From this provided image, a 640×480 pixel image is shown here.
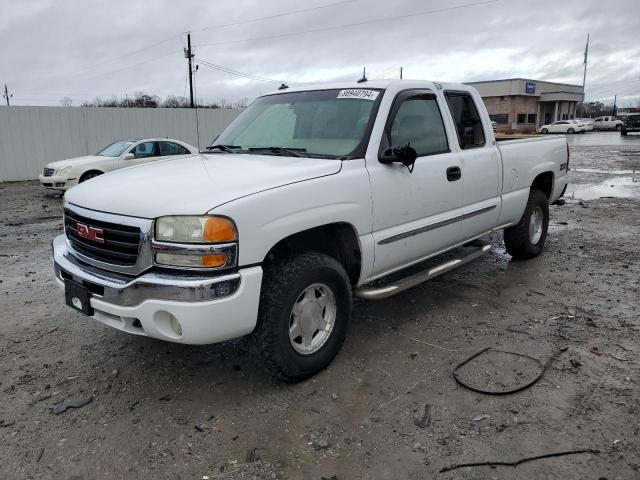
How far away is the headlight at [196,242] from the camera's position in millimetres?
2852

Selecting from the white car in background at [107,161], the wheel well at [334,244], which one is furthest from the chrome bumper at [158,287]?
the white car in background at [107,161]

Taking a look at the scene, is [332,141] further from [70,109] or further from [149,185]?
[70,109]

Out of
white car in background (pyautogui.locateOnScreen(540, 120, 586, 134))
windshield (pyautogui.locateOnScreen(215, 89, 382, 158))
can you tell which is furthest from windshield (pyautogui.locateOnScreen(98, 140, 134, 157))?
white car in background (pyautogui.locateOnScreen(540, 120, 586, 134))

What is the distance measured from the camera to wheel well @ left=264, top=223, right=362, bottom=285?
3.51m

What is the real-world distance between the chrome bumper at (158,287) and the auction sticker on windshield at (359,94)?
1927mm

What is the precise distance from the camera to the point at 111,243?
3.14 meters

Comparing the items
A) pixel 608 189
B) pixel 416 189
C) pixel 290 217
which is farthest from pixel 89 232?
pixel 608 189

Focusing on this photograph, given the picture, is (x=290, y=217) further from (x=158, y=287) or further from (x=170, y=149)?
(x=170, y=149)

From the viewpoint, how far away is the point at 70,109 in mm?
18609

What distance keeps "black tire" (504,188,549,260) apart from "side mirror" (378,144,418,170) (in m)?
2.68

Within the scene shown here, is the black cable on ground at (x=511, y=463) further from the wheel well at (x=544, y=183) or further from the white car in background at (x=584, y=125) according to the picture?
the white car in background at (x=584, y=125)

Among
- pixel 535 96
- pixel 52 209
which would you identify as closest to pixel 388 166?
pixel 52 209

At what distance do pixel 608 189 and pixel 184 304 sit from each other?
40.1 feet

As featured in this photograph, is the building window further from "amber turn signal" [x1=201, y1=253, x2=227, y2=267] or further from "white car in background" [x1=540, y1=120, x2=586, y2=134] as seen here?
"amber turn signal" [x1=201, y1=253, x2=227, y2=267]
